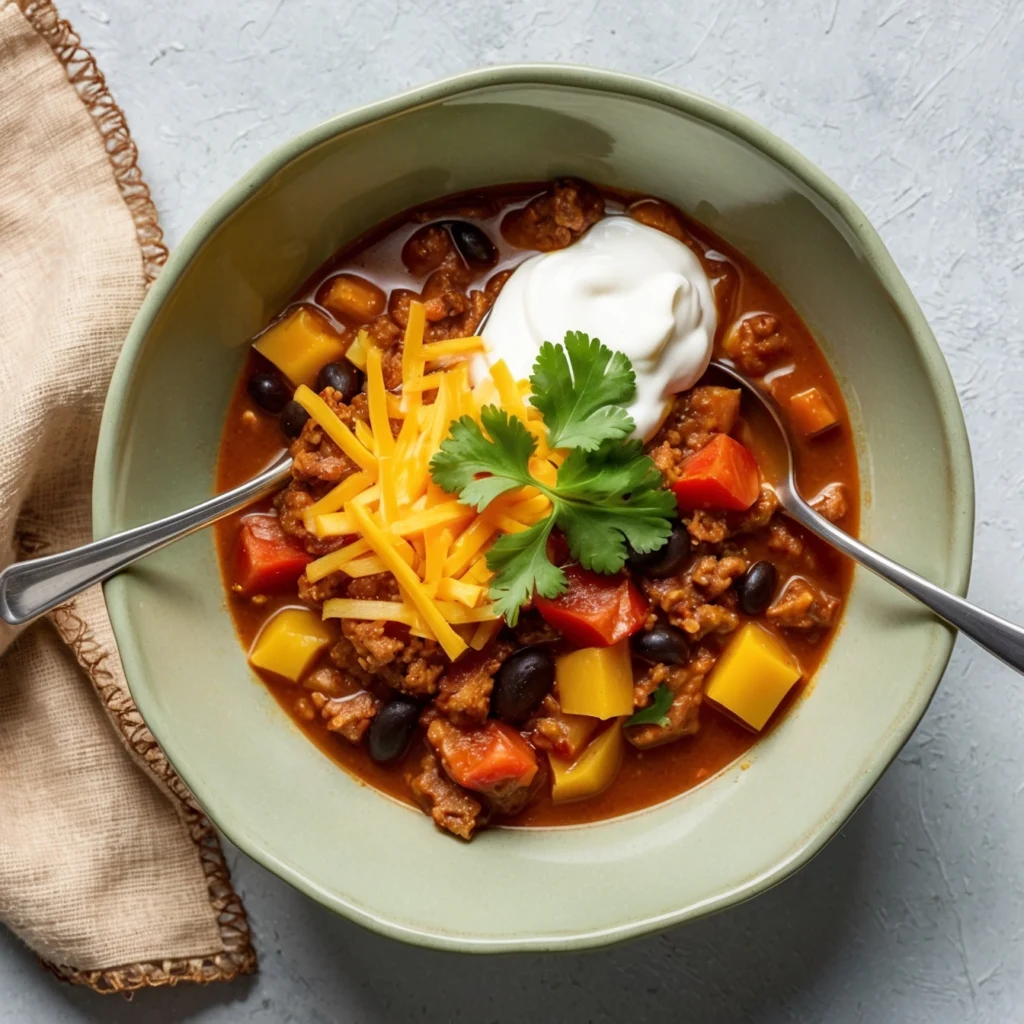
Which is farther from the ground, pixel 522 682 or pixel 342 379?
pixel 342 379

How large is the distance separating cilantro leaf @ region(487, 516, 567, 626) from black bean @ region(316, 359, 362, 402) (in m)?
0.60

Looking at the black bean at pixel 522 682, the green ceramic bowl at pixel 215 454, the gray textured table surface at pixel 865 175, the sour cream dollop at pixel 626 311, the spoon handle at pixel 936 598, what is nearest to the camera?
the spoon handle at pixel 936 598

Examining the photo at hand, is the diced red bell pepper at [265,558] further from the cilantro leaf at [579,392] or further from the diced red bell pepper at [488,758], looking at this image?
the cilantro leaf at [579,392]

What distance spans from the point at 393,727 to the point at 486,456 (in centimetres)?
79

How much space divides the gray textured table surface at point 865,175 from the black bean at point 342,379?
2.04 ft

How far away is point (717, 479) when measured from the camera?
9.17 feet

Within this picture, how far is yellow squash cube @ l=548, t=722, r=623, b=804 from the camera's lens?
2963 millimetres

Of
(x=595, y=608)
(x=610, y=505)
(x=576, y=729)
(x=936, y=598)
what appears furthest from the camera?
(x=576, y=729)

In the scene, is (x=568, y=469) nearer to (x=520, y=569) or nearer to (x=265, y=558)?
(x=520, y=569)

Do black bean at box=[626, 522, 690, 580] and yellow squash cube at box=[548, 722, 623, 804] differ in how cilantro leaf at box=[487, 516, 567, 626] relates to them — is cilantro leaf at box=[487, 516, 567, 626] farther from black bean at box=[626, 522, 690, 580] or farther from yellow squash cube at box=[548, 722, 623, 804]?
yellow squash cube at box=[548, 722, 623, 804]

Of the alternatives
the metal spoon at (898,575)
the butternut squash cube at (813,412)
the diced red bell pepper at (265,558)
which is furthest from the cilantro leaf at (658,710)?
the diced red bell pepper at (265,558)

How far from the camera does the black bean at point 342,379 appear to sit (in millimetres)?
2912

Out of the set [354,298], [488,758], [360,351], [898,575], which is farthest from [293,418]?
[898,575]

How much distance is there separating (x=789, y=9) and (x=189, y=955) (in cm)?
314
